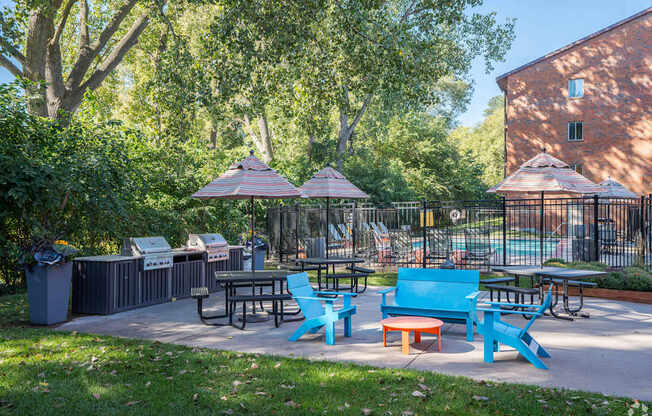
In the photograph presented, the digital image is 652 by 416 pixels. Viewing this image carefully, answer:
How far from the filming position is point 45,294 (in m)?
7.75

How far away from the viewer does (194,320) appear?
834cm

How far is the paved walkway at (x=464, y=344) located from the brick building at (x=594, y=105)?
911 inches

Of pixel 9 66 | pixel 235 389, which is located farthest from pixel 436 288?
pixel 9 66

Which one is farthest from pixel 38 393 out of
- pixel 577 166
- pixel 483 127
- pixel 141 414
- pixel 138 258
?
pixel 483 127

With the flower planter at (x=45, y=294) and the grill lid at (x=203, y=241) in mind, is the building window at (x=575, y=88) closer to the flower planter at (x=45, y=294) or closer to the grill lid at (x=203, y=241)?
the grill lid at (x=203, y=241)

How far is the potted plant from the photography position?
7750 mm

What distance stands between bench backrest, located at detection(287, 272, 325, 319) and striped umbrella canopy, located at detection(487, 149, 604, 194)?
514cm

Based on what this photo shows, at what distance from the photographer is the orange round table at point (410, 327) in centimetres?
628

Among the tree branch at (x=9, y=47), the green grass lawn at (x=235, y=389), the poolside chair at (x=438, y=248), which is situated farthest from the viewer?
the poolside chair at (x=438, y=248)

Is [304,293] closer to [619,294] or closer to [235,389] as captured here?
[235,389]

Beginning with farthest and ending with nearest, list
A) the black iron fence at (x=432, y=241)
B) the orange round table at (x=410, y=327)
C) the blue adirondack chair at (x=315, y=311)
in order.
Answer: the black iron fence at (x=432, y=241)
the blue adirondack chair at (x=315, y=311)
the orange round table at (x=410, y=327)

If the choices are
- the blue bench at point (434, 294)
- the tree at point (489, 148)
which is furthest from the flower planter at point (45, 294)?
the tree at point (489, 148)

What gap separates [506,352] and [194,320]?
15.8ft

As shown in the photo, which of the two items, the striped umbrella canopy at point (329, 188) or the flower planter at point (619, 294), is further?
the striped umbrella canopy at point (329, 188)
